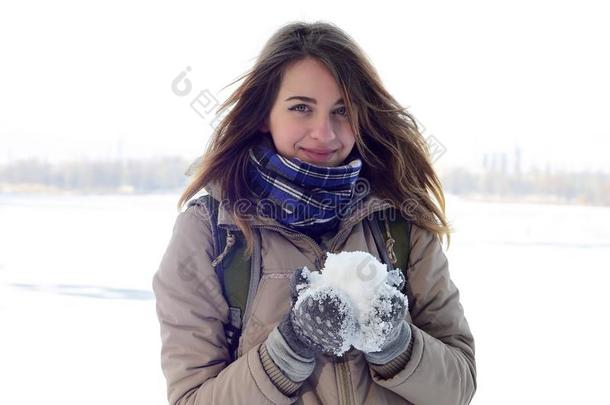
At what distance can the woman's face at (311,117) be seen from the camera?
3.17 ft

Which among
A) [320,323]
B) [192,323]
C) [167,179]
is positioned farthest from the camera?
[167,179]

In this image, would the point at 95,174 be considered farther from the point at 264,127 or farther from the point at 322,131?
the point at 322,131

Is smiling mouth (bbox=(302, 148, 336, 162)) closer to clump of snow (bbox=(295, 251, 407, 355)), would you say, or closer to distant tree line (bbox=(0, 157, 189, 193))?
clump of snow (bbox=(295, 251, 407, 355))

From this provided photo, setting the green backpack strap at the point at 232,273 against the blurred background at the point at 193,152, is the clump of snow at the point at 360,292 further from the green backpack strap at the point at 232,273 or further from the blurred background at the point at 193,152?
the blurred background at the point at 193,152

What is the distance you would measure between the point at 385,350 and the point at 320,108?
1.23ft

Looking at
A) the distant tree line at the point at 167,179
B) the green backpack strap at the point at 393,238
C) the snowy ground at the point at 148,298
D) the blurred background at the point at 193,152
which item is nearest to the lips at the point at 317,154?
the green backpack strap at the point at 393,238

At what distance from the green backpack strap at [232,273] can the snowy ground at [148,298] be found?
Answer: 1.39 meters

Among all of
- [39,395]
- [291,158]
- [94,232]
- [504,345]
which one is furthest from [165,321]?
[94,232]

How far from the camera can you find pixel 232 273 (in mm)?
906

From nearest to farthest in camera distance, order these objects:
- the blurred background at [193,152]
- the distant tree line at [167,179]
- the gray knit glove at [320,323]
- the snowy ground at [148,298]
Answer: the gray knit glove at [320,323]
the snowy ground at [148,298]
the blurred background at [193,152]
the distant tree line at [167,179]

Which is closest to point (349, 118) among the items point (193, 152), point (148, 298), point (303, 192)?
point (303, 192)

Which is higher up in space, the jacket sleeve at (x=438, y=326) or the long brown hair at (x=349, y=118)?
the long brown hair at (x=349, y=118)

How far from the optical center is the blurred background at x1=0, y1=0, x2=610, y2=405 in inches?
112

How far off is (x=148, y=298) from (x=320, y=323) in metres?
2.59
